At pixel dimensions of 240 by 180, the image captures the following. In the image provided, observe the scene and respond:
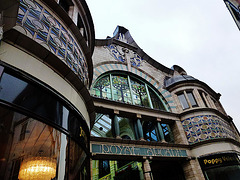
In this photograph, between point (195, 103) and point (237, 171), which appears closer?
point (237, 171)

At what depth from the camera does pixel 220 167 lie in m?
10.1

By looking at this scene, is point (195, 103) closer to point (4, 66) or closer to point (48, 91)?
point (48, 91)

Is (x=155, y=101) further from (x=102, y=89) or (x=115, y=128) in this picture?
(x=115, y=128)

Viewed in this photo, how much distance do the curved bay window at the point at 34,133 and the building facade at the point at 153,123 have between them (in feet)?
13.4

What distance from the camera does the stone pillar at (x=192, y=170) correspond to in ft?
32.3

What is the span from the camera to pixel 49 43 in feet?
13.6

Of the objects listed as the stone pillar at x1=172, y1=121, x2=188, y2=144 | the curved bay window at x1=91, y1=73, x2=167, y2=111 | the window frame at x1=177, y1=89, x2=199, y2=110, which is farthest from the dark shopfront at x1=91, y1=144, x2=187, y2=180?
the window frame at x1=177, y1=89, x2=199, y2=110

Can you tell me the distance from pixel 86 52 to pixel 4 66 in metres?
3.41

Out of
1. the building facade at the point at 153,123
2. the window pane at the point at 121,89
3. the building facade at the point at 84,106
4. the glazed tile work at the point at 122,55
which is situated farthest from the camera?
the glazed tile work at the point at 122,55

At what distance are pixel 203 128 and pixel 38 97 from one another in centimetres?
1090

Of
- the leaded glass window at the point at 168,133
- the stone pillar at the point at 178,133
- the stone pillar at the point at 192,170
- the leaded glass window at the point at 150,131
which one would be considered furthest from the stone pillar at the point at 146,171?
the leaded glass window at the point at 168,133

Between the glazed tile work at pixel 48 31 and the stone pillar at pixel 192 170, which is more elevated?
the glazed tile work at pixel 48 31

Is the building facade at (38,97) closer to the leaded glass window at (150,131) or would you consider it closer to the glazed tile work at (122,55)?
the leaded glass window at (150,131)

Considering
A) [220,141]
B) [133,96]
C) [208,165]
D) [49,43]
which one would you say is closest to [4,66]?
[49,43]
